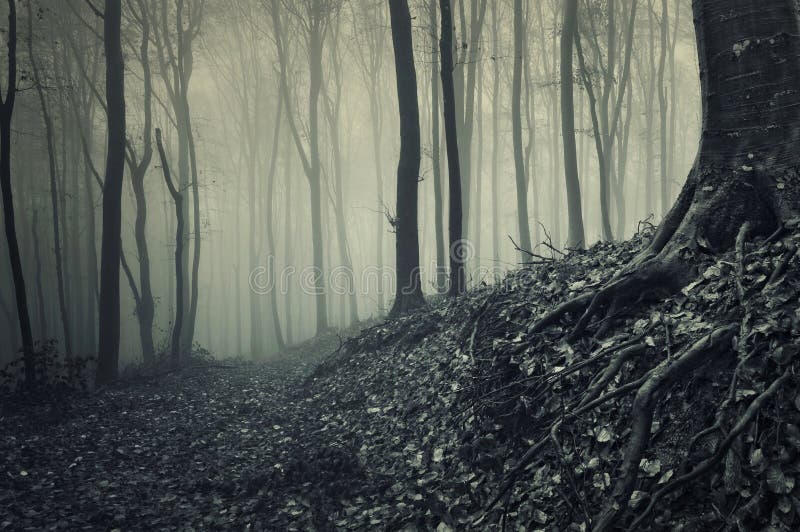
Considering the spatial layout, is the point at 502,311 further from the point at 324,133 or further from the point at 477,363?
the point at 324,133

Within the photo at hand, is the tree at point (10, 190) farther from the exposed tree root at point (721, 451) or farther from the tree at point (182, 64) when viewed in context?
the exposed tree root at point (721, 451)

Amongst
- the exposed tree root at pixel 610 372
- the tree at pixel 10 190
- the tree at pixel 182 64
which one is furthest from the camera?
the tree at pixel 182 64

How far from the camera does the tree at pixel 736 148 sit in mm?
3951

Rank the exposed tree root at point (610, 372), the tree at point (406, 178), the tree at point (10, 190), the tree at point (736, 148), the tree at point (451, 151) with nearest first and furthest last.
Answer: the exposed tree root at point (610, 372), the tree at point (736, 148), the tree at point (10, 190), the tree at point (451, 151), the tree at point (406, 178)

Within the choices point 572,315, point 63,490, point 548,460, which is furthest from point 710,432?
point 63,490

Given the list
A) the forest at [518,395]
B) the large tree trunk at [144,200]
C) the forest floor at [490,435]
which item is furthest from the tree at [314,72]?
the forest floor at [490,435]

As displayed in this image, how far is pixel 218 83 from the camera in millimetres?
27219

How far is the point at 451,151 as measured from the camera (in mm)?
9695

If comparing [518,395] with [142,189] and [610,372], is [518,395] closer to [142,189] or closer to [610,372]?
[610,372]

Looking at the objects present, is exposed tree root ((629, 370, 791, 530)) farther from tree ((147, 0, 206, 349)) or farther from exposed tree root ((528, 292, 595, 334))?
tree ((147, 0, 206, 349))

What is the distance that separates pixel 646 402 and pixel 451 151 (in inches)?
292

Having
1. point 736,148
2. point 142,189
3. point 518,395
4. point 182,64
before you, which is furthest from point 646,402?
point 182,64

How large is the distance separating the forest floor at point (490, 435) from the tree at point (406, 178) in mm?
1668

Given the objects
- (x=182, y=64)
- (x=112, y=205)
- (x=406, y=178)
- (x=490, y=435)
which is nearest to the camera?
(x=490, y=435)
